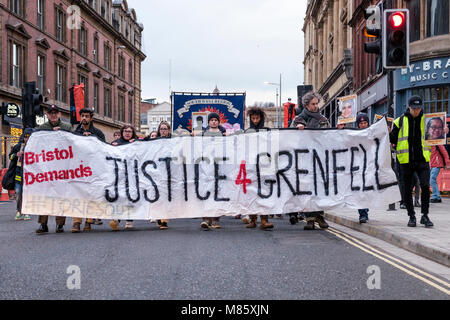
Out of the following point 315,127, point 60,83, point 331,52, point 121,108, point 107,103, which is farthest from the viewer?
point 121,108

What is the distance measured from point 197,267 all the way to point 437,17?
723 inches

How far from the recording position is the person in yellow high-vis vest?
8398mm

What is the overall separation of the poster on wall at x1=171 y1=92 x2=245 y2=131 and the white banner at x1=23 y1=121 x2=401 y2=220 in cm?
1136

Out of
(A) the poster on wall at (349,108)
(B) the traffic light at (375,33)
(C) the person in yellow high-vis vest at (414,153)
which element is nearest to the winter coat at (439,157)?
(A) the poster on wall at (349,108)

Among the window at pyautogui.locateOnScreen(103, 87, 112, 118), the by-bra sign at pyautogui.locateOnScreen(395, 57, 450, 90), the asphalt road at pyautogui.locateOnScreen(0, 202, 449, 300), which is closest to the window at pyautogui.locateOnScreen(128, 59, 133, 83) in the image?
the window at pyautogui.locateOnScreen(103, 87, 112, 118)

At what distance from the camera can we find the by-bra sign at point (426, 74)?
2066cm

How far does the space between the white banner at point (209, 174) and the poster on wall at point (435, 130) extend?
4728mm

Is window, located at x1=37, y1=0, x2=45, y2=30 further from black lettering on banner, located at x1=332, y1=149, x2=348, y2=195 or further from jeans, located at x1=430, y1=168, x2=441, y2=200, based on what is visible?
black lettering on banner, located at x1=332, y1=149, x2=348, y2=195

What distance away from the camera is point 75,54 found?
1545 inches

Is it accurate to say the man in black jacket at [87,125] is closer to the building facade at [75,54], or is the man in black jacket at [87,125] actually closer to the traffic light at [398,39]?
the traffic light at [398,39]

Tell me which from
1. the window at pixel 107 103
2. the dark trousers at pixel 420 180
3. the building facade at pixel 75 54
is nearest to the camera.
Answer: the dark trousers at pixel 420 180

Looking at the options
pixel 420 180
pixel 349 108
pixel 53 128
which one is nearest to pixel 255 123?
pixel 420 180

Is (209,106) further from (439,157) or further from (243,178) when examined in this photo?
(243,178)
